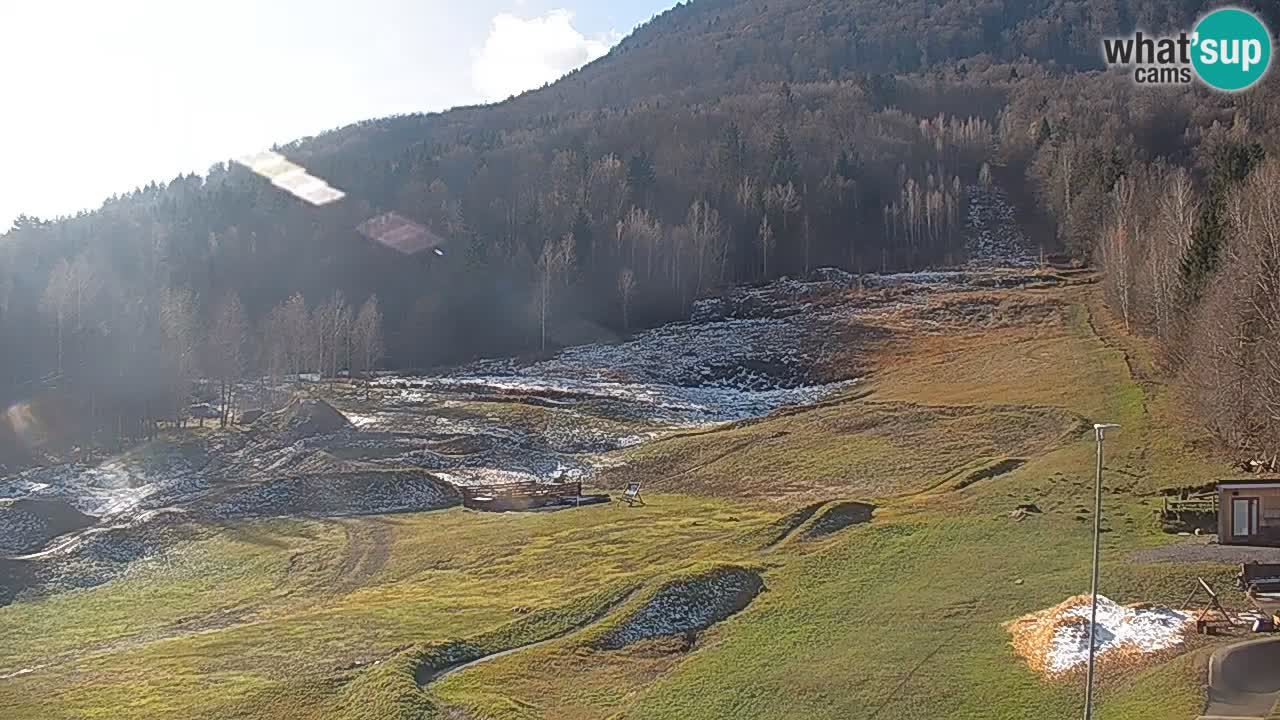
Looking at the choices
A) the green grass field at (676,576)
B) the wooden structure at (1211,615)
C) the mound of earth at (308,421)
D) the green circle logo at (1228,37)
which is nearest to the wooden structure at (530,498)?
the green grass field at (676,576)

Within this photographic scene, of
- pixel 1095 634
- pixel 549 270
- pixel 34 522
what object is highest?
pixel 549 270

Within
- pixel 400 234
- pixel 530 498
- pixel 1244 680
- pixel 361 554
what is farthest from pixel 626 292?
pixel 1244 680

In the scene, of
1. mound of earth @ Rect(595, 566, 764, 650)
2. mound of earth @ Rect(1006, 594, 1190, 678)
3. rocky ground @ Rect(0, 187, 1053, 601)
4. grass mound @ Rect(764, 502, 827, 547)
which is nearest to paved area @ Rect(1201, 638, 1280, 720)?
mound of earth @ Rect(1006, 594, 1190, 678)

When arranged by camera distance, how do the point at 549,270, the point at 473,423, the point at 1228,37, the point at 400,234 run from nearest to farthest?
the point at 473,423
the point at 1228,37
the point at 549,270
the point at 400,234

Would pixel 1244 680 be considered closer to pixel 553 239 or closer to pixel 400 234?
pixel 553 239

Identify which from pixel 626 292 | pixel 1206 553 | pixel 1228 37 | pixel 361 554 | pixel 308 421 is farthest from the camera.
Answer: pixel 626 292

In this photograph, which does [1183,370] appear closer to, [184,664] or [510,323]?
[184,664]

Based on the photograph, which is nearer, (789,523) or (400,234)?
(789,523)
